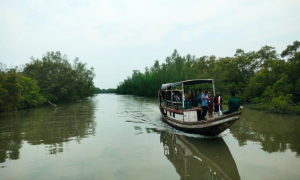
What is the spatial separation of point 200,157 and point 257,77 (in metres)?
22.7

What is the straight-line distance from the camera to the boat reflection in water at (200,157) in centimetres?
719

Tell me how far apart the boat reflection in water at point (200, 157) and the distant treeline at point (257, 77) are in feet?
41.9

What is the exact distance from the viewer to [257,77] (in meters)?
27.9

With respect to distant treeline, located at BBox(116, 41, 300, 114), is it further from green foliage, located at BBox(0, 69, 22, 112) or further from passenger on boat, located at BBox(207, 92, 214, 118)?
green foliage, located at BBox(0, 69, 22, 112)

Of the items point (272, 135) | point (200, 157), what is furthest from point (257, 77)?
point (200, 157)

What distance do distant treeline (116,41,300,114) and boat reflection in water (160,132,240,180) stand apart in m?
12.8

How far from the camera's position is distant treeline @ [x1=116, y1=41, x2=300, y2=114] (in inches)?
848

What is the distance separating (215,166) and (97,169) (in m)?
4.08

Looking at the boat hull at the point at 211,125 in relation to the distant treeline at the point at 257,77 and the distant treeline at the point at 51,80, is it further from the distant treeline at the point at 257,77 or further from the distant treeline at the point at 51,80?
the distant treeline at the point at 51,80

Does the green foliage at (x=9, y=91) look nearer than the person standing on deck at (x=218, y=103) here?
No

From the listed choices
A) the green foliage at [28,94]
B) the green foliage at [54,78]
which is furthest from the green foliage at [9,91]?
the green foliage at [54,78]

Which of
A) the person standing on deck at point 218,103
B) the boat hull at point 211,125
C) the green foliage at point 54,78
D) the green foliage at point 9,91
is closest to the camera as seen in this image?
the boat hull at point 211,125

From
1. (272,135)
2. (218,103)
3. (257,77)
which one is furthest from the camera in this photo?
(257,77)

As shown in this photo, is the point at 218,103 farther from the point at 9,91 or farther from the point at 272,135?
the point at 9,91
